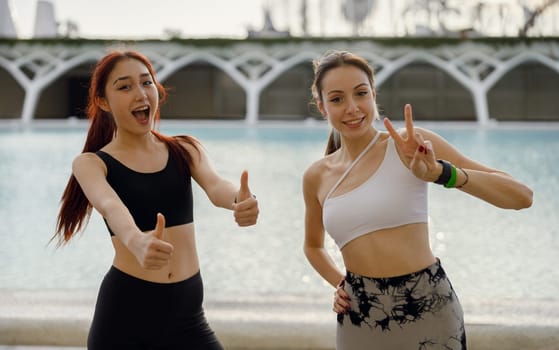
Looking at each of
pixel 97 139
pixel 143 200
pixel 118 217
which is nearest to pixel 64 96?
pixel 97 139

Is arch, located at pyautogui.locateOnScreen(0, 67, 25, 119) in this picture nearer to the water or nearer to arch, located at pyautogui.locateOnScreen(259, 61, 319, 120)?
arch, located at pyautogui.locateOnScreen(259, 61, 319, 120)

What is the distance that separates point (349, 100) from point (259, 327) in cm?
122

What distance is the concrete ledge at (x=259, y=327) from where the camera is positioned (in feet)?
7.59

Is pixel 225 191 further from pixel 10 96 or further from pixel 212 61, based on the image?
pixel 10 96

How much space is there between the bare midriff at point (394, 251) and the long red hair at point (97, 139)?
1.77 feet

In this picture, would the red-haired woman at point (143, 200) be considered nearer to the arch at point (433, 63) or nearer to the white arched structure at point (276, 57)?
the white arched structure at point (276, 57)

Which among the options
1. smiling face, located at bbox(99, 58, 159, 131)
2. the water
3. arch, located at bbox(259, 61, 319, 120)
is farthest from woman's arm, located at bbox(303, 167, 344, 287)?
arch, located at bbox(259, 61, 319, 120)

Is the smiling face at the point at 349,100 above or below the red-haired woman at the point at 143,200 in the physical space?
above

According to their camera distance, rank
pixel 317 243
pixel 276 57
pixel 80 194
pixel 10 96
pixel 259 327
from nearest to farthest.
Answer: pixel 80 194 < pixel 317 243 < pixel 259 327 < pixel 276 57 < pixel 10 96

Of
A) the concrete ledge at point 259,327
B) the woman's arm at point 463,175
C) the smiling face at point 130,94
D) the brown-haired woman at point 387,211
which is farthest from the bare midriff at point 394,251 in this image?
the concrete ledge at point 259,327

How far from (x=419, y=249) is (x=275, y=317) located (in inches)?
44.0

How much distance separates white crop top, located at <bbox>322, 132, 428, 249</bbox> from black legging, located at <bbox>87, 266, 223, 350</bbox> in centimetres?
46

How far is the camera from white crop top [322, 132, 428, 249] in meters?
1.51

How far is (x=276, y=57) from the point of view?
87.0 ft
